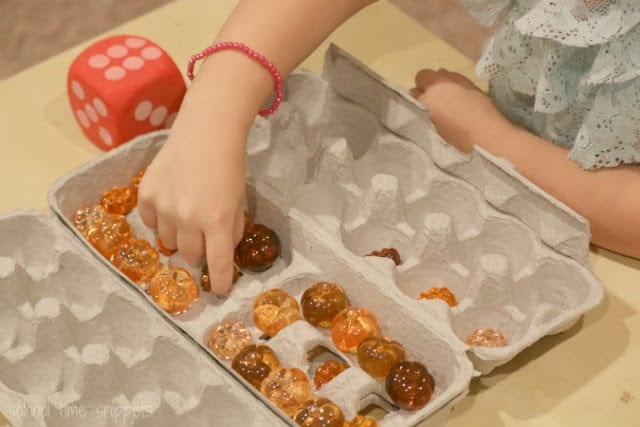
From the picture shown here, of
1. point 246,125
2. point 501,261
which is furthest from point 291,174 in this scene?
point 501,261

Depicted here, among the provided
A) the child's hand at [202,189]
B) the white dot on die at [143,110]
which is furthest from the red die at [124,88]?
the child's hand at [202,189]

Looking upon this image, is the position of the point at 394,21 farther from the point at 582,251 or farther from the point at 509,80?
the point at 582,251

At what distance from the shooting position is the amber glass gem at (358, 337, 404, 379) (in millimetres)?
689

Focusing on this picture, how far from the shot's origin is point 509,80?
2.88 feet

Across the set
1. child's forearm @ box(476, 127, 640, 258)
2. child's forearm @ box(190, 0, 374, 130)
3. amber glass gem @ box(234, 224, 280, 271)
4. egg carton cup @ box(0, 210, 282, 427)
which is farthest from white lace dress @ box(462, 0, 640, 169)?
egg carton cup @ box(0, 210, 282, 427)

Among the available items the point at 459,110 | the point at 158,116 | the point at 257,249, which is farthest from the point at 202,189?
the point at 459,110

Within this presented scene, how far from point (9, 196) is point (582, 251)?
1.55 feet

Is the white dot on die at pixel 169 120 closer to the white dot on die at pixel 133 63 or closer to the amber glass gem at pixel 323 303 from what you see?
the white dot on die at pixel 133 63

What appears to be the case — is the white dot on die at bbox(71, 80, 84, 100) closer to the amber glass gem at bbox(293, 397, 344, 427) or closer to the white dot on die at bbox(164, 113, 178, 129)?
the white dot on die at bbox(164, 113, 178, 129)

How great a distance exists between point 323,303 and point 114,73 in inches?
11.0

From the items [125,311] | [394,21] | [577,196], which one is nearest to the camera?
[125,311]

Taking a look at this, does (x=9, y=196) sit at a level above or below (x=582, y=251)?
below

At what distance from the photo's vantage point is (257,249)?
764 millimetres

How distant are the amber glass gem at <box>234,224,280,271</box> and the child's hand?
0.01 meters
